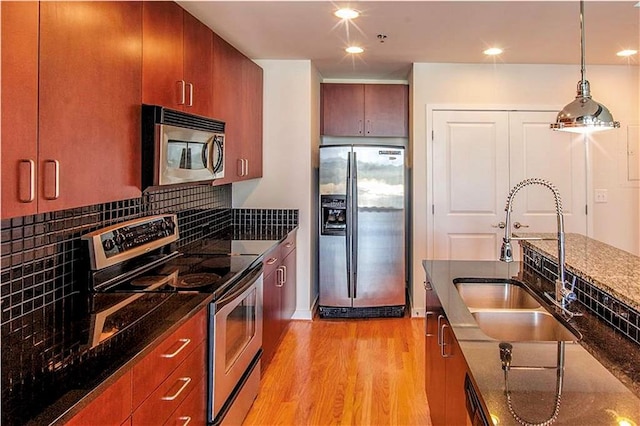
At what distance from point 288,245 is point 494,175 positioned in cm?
202

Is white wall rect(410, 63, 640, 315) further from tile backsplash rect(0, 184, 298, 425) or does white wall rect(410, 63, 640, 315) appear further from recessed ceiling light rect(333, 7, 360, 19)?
tile backsplash rect(0, 184, 298, 425)

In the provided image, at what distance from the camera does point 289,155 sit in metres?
4.34

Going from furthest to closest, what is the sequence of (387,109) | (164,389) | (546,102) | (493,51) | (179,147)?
(387,109) < (546,102) < (493,51) < (179,147) < (164,389)

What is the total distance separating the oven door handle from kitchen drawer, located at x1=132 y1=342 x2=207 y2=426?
198 mm

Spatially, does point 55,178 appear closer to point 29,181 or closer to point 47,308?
point 29,181

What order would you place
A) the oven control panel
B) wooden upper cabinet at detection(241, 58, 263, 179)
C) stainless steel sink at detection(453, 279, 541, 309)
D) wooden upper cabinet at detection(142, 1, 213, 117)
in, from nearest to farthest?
the oven control panel, wooden upper cabinet at detection(142, 1, 213, 117), stainless steel sink at detection(453, 279, 541, 309), wooden upper cabinet at detection(241, 58, 263, 179)

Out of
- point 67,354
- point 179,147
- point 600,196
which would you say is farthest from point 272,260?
point 600,196

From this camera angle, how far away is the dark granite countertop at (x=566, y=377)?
105 centimetres

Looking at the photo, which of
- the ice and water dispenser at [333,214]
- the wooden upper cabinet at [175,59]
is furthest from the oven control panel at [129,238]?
the ice and water dispenser at [333,214]

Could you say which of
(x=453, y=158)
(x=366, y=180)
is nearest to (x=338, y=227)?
(x=366, y=180)

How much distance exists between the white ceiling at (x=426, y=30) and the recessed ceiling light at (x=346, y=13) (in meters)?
0.05

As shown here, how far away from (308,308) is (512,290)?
93.3 inches

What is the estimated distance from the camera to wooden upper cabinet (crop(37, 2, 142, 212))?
1425 millimetres

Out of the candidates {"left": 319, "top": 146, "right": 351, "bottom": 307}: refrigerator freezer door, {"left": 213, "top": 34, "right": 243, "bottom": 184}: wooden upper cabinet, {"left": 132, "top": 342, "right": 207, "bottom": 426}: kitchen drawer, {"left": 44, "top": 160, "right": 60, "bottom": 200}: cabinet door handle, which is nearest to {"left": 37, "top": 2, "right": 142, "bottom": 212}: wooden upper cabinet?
{"left": 44, "top": 160, "right": 60, "bottom": 200}: cabinet door handle
